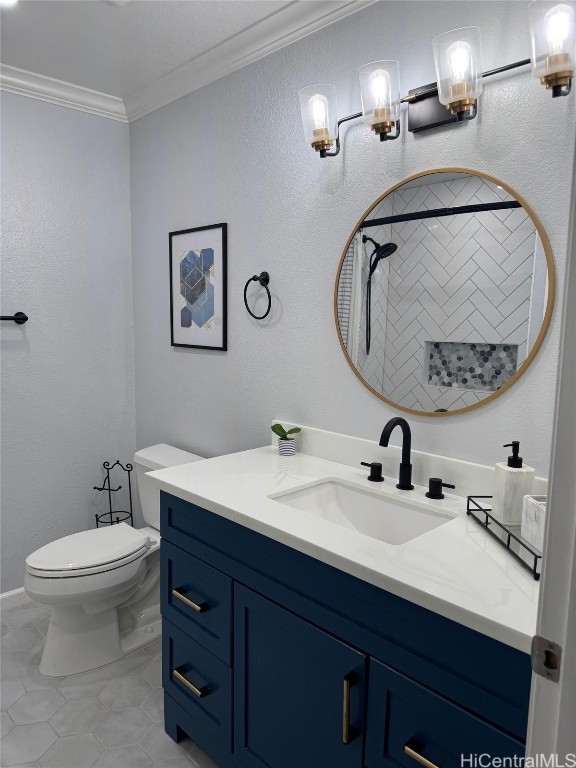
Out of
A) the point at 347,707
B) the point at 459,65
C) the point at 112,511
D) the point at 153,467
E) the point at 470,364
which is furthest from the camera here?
the point at 112,511

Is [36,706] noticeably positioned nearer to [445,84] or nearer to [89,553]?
[89,553]

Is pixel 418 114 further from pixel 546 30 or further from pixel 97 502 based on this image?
pixel 97 502

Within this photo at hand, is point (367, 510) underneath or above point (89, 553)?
above

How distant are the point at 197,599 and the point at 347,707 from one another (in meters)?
0.61

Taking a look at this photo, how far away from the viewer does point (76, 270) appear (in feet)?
9.02

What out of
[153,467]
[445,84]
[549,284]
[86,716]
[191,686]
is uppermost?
[445,84]

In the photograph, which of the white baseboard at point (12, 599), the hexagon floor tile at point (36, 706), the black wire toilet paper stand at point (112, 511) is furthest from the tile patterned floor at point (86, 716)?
the black wire toilet paper stand at point (112, 511)

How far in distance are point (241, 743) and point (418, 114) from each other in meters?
1.88

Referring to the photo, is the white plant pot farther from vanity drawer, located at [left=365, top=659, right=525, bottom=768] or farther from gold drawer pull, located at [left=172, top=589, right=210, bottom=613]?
vanity drawer, located at [left=365, top=659, right=525, bottom=768]

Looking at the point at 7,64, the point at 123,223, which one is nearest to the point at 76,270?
the point at 123,223

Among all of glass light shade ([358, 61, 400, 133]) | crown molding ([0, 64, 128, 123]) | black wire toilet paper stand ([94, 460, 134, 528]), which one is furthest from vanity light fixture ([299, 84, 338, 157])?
black wire toilet paper stand ([94, 460, 134, 528])

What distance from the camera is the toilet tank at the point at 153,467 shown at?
2443 mm

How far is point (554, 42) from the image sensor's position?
1.26 m

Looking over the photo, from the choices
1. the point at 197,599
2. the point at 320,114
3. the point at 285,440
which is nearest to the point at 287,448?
the point at 285,440
